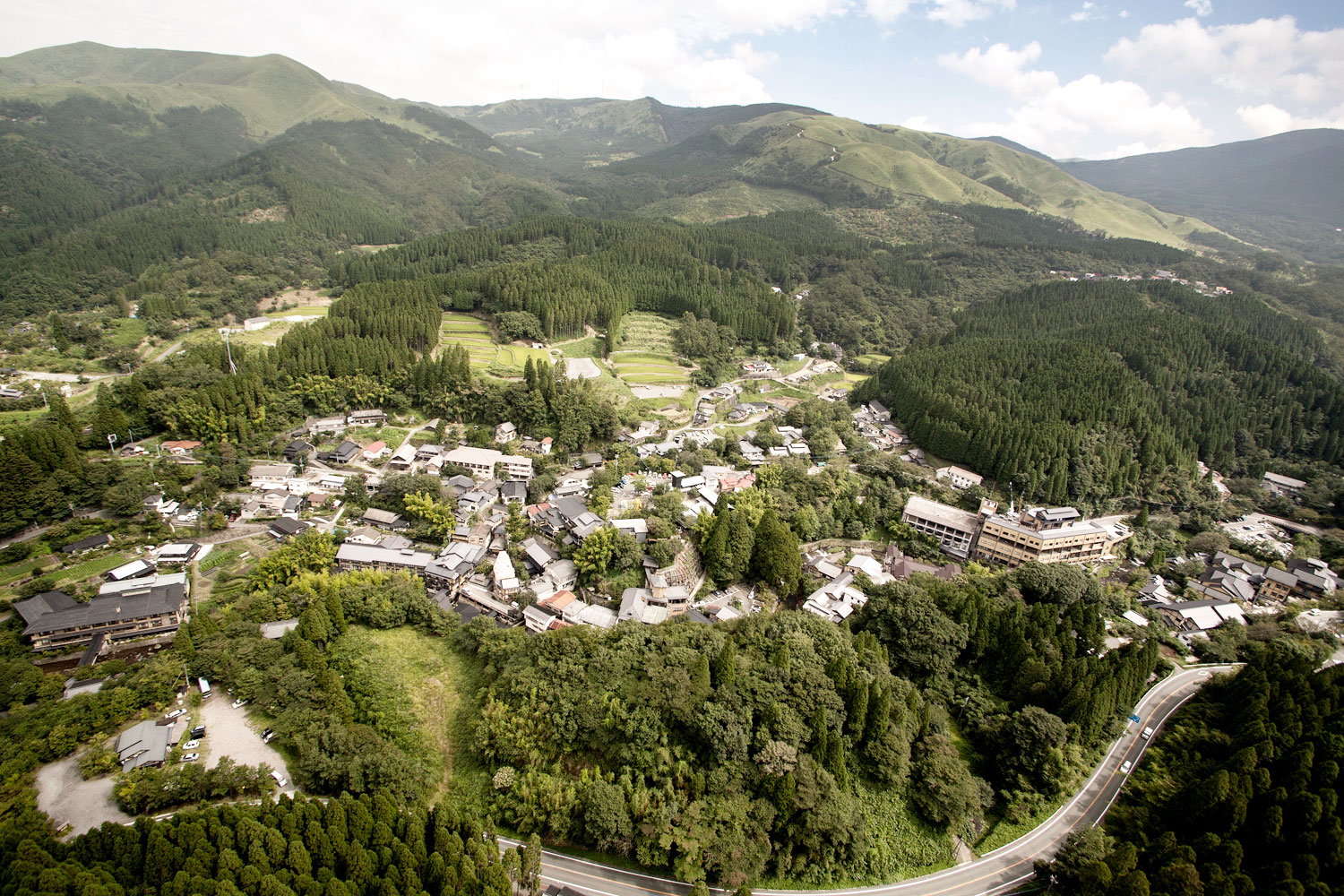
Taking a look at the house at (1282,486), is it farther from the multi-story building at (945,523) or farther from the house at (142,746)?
the house at (142,746)

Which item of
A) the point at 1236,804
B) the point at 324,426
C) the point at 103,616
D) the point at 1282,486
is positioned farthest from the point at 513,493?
the point at 1282,486

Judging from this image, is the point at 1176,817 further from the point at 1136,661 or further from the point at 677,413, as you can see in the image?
the point at 677,413

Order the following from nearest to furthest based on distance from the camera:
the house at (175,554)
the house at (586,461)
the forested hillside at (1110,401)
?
the house at (175,554) < the house at (586,461) < the forested hillside at (1110,401)

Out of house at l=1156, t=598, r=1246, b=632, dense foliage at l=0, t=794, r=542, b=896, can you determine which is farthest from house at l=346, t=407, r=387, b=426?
house at l=1156, t=598, r=1246, b=632

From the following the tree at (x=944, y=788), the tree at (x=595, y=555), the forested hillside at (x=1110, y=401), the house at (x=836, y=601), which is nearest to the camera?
the tree at (x=944, y=788)

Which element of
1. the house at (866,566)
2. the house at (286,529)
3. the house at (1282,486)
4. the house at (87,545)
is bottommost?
the house at (1282,486)

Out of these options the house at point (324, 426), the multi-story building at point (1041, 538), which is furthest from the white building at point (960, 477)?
the house at point (324, 426)
